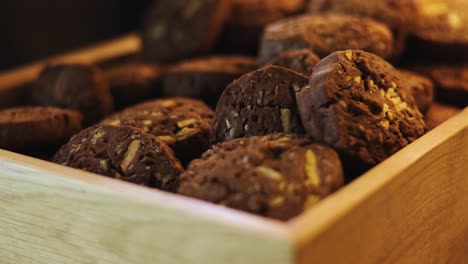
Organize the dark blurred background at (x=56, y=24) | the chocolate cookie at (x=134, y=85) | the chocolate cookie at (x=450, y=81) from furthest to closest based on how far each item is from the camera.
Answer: the dark blurred background at (x=56, y=24) → the chocolate cookie at (x=134, y=85) → the chocolate cookie at (x=450, y=81)

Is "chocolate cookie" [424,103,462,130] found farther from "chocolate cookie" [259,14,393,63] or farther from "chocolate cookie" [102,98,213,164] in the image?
"chocolate cookie" [102,98,213,164]

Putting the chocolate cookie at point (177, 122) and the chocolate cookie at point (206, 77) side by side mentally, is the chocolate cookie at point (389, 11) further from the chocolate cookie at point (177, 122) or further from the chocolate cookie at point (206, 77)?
the chocolate cookie at point (177, 122)

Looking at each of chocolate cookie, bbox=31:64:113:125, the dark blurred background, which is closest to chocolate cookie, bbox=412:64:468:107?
chocolate cookie, bbox=31:64:113:125

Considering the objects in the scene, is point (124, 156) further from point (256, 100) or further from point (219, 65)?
point (219, 65)

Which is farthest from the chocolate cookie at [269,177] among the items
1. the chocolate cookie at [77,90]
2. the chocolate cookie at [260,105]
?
the chocolate cookie at [77,90]

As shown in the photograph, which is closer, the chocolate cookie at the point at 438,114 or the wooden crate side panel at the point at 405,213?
the wooden crate side panel at the point at 405,213

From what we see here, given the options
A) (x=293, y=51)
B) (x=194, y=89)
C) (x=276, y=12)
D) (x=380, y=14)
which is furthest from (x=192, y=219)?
(x=276, y=12)
